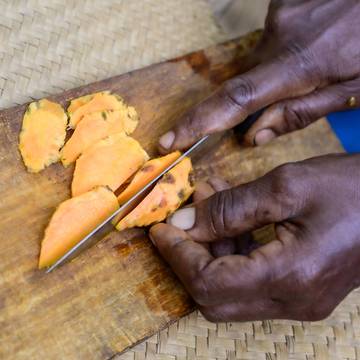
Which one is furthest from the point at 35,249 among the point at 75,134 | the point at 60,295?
the point at 75,134

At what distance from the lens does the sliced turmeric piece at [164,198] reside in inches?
55.4

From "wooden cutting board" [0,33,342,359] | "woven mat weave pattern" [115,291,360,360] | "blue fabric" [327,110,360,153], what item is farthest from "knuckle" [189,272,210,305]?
"blue fabric" [327,110,360,153]

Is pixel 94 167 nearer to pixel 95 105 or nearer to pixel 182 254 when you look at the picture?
pixel 95 105

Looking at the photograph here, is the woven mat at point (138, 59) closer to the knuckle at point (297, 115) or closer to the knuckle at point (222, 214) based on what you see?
the knuckle at point (222, 214)

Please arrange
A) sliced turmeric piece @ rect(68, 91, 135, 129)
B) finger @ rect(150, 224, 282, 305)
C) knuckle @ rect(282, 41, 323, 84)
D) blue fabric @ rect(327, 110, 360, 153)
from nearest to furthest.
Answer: finger @ rect(150, 224, 282, 305), sliced turmeric piece @ rect(68, 91, 135, 129), knuckle @ rect(282, 41, 323, 84), blue fabric @ rect(327, 110, 360, 153)

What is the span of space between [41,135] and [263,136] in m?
0.76

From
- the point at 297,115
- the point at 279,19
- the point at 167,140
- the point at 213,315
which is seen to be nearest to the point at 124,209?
the point at 167,140

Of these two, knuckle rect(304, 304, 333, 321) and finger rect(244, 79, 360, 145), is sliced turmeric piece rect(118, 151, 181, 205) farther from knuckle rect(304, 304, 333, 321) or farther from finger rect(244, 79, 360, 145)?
knuckle rect(304, 304, 333, 321)

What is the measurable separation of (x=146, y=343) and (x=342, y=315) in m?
0.66

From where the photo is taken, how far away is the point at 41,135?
1.48 meters

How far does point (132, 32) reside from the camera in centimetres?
196

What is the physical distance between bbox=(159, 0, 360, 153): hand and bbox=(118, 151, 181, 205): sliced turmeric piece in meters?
0.08

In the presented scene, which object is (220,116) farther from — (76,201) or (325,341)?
(325,341)

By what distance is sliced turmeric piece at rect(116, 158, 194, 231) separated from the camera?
141cm
